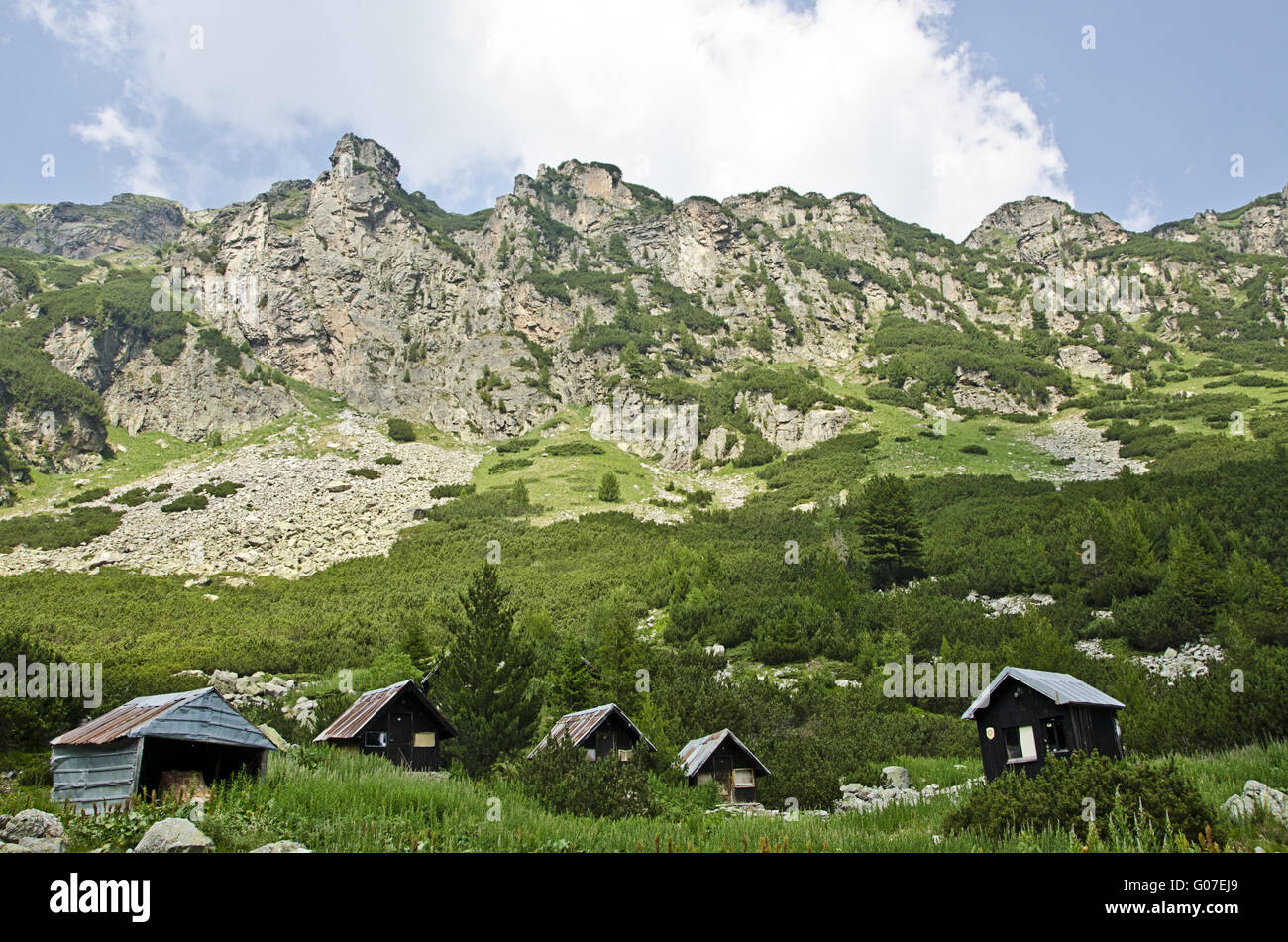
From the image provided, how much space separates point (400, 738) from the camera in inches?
818

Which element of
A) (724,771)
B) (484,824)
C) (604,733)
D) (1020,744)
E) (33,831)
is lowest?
(724,771)

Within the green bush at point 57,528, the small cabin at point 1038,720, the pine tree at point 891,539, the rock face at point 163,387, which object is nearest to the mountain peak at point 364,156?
the rock face at point 163,387

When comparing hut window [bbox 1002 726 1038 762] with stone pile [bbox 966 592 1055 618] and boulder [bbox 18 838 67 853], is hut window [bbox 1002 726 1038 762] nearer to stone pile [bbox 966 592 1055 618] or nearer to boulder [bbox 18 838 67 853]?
stone pile [bbox 966 592 1055 618]

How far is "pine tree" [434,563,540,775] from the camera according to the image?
64.9ft

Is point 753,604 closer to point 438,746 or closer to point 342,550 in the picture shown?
point 438,746

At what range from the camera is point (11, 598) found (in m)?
39.6

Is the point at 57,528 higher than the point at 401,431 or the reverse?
the reverse

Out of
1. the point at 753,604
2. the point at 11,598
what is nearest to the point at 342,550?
the point at 11,598

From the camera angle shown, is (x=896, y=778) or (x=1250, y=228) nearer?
(x=896, y=778)

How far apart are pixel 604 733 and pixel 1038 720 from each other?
11432mm

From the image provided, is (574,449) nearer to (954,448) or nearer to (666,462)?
(666,462)

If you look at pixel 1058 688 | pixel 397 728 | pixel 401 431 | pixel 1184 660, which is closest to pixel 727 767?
pixel 1058 688

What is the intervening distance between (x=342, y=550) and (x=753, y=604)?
3206cm

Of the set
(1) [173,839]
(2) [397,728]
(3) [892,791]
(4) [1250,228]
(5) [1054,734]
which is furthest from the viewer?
(4) [1250,228]
